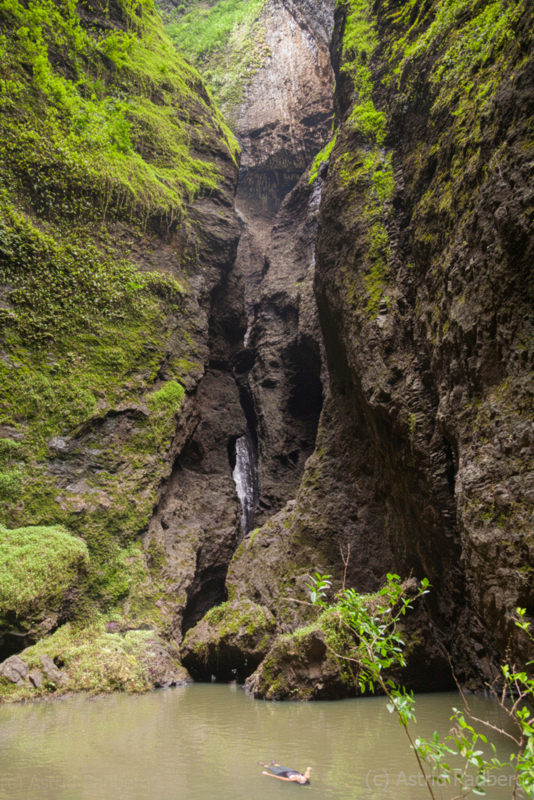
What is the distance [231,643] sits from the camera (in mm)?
8922

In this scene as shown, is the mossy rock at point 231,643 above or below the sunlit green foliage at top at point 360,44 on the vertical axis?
below

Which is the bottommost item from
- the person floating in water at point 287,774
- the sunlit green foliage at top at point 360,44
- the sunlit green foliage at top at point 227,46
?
the person floating in water at point 287,774

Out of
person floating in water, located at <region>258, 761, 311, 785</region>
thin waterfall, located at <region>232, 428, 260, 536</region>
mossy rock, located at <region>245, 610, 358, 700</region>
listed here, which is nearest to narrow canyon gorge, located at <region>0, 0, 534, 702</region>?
mossy rock, located at <region>245, 610, 358, 700</region>

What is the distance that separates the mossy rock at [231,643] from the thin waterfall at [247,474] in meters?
9.35

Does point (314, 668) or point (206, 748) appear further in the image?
point (314, 668)

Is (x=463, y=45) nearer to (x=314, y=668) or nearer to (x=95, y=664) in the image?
(x=314, y=668)

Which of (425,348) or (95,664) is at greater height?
(425,348)

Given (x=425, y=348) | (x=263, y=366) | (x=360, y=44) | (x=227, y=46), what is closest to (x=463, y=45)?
(x=425, y=348)

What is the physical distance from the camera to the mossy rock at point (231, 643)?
8930mm

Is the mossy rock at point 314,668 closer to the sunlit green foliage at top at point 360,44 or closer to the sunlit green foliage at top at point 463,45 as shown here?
the sunlit green foliage at top at point 463,45

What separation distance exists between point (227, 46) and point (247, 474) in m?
26.6

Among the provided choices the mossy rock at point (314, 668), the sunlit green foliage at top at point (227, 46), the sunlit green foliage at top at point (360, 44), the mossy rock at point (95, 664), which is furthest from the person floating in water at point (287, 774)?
the sunlit green foliage at top at point (227, 46)

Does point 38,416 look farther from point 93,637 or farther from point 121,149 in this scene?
point 121,149

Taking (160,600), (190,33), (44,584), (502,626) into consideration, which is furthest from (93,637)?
(190,33)
